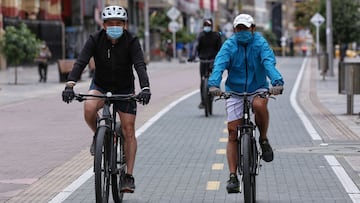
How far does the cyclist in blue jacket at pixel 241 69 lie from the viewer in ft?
29.4

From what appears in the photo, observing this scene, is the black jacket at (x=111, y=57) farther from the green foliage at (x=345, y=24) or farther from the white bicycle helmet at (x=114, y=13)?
the green foliage at (x=345, y=24)

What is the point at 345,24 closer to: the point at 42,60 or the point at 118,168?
the point at 42,60

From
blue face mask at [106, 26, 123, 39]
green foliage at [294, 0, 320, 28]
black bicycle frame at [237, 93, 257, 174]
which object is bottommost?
black bicycle frame at [237, 93, 257, 174]

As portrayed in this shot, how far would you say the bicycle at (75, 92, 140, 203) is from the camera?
8.33m

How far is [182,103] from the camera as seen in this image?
23703 millimetres

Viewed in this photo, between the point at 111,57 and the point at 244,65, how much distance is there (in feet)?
4.04

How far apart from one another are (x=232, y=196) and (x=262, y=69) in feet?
4.45

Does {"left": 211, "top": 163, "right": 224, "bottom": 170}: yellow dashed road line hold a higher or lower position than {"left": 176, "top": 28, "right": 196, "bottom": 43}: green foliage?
lower

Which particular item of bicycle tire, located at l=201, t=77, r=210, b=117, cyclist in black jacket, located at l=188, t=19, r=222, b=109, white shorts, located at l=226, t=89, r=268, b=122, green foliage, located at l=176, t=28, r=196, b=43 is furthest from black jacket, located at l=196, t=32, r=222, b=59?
green foliage, located at l=176, t=28, r=196, b=43

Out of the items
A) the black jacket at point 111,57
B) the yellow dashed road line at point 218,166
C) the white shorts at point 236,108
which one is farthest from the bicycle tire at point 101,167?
the yellow dashed road line at point 218,166

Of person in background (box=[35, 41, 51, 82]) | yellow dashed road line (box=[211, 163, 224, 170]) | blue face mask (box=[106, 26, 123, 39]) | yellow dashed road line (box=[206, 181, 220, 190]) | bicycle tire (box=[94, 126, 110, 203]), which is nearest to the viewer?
bicycle tire (box=[94, 126, 110, 203])

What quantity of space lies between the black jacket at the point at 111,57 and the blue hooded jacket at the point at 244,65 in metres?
0.70

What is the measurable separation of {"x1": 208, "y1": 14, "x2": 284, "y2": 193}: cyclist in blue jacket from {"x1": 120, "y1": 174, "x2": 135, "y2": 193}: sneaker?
0.89 meters

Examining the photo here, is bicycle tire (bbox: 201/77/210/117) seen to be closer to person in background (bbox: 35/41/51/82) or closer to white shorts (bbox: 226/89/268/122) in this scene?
white shorts (bbox: 226/89/268/122)
